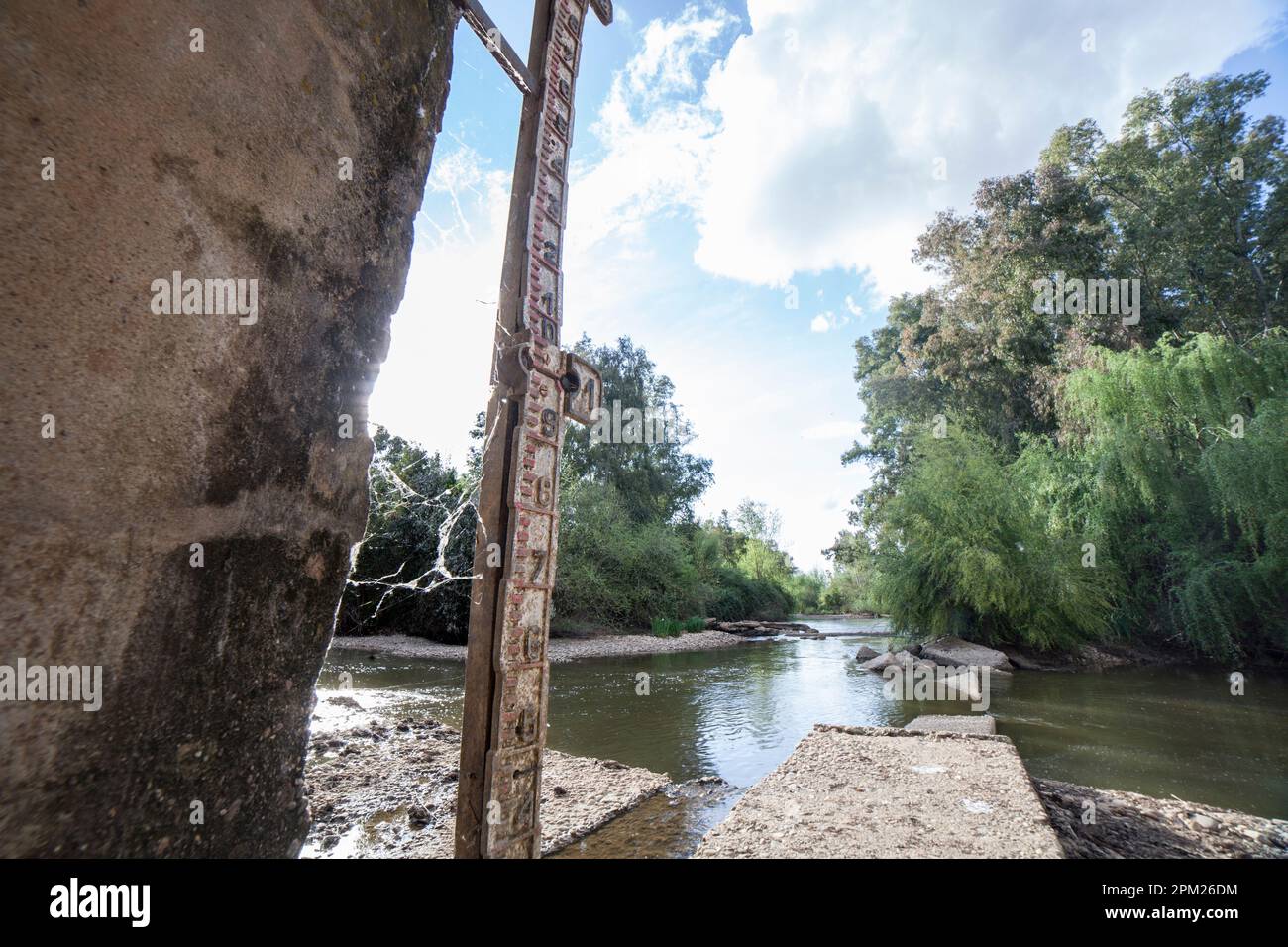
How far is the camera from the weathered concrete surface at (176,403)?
1281 millimetres

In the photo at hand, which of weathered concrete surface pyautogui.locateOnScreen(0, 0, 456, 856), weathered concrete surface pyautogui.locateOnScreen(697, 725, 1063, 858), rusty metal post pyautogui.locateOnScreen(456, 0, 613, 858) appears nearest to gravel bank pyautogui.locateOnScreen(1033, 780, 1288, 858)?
weathered concrete surface pyautogui.locateOnScreen(697, 725, 1063, 858)

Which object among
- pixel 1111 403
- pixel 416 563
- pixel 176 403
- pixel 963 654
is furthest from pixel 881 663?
pixel 176 403

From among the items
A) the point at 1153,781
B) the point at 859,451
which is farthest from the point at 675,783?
the point at 859,451

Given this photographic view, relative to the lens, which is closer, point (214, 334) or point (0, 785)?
point (0, 785)

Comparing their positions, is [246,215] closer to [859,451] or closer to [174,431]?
[174,431]

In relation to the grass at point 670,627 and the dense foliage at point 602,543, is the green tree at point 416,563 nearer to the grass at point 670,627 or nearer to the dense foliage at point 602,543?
the dense foliage at point 602,543

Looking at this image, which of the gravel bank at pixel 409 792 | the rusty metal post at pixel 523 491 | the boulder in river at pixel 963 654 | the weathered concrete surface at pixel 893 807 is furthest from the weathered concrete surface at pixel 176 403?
the boulder in river at pixel 963 654

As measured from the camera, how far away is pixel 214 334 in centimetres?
162

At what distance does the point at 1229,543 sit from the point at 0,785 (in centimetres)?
1808

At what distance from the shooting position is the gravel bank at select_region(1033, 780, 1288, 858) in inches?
152

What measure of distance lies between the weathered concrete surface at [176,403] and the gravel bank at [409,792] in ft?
6.29

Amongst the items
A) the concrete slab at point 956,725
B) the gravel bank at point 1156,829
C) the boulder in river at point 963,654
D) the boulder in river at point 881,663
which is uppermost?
the gravel bank at point 1156,829

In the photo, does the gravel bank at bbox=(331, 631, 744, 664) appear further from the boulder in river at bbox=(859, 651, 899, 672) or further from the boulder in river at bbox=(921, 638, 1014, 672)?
the boulder in river at bbox=(921, 638, 1014, 672)

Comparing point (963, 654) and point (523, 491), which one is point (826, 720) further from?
point (523, 491)
